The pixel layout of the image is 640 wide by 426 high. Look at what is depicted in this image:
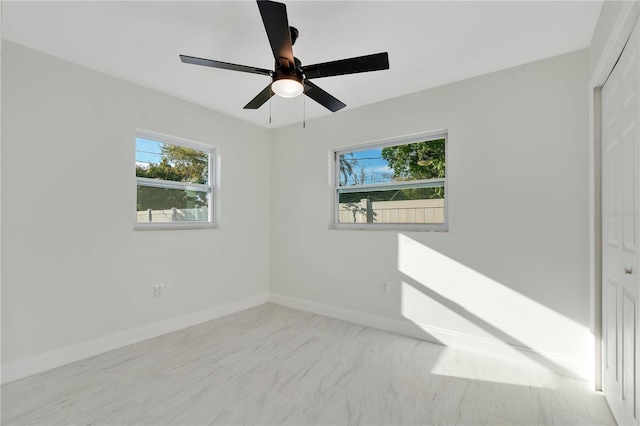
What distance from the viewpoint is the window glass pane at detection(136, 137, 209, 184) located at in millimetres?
3111

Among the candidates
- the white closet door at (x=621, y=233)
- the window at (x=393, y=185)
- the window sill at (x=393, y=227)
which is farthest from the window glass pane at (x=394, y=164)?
the white closet door at (x=621, y=233)

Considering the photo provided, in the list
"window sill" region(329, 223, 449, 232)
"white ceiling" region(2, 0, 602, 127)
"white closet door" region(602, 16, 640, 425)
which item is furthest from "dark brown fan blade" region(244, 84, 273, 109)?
"white closet door" region(602, 16, 640, 425)

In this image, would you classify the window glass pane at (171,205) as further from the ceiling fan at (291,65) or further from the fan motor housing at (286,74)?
the fan motor housing at (286,74)

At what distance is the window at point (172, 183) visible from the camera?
3104 millimetres

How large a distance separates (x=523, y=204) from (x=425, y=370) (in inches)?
62.5

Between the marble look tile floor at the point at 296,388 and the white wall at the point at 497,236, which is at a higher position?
the white wall at the point at 497,236

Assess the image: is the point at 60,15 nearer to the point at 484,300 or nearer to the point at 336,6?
the point at 336,6

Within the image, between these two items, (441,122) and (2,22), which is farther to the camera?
(441,122)

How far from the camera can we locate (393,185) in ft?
11.1

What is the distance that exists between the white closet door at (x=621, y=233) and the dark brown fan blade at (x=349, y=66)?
1178 mm

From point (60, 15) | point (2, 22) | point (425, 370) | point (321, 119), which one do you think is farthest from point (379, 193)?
point (2, 22)

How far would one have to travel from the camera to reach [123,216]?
2.87m

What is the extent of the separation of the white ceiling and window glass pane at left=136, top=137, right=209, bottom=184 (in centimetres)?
70

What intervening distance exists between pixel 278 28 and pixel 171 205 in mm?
2475
